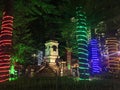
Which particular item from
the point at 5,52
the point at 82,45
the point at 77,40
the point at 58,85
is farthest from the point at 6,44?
the point at 77,40

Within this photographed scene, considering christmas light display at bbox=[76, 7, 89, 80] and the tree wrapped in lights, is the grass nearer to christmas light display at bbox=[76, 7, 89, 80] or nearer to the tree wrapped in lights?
the tree wrapped in lights

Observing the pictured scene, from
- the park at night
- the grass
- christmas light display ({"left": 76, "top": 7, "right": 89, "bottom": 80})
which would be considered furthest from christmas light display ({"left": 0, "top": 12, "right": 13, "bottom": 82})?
christmas light display ({"left": 76, "top": 7, "right": 89, "bottom": 80})

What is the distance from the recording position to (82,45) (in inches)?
629

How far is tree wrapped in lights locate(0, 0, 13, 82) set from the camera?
12.9 metres

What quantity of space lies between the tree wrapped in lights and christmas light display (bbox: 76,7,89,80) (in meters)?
4.23

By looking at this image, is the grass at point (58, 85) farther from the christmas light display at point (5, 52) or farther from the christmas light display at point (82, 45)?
the christmas light display at point (82, 45)

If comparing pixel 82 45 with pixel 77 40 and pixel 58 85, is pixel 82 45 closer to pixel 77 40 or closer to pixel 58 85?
pixel 77 40

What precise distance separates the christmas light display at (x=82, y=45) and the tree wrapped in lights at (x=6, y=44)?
4.23 metres

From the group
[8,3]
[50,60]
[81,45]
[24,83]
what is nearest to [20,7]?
[8,3]

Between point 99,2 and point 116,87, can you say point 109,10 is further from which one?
point 116,87

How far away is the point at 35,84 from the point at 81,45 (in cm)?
555

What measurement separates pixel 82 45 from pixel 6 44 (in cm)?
462

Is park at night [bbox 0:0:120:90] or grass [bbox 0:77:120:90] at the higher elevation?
park at night [bbox 0:0:120:90]

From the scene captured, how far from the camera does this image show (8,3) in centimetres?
1359
